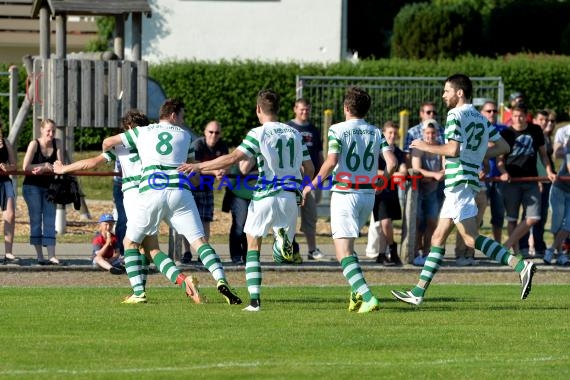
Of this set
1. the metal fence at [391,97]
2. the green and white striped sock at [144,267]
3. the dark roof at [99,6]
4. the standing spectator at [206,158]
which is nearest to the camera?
the green and white striped sock at [144,267]

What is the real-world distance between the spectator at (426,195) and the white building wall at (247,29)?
22418 mm

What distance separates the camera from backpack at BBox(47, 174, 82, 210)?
56.6 feet

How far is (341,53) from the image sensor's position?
41.6 metres

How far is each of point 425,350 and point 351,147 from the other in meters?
3.07

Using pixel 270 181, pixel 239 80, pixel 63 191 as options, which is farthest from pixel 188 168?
pixel 239 80

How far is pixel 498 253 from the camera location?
1367 cm

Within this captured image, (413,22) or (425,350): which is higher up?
(413,22)

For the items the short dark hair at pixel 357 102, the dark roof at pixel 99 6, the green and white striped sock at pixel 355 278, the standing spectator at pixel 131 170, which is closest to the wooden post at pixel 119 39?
the dark roof at pixel 99 6

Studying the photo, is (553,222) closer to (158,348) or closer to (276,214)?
(276,214)

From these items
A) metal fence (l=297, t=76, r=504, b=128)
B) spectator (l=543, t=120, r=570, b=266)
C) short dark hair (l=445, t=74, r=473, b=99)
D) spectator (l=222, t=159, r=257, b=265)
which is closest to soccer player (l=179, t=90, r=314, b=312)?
short dark hair (l=445, t=74, r=473, b=99)

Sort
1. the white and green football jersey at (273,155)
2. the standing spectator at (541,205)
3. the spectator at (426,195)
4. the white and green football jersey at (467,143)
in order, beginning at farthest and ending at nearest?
the standing spectator at (541,205) → the spectator at (426,195) → the white and green football jersey at (467,143) → the white and green football jersey at (273,155)

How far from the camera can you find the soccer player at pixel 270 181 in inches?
509

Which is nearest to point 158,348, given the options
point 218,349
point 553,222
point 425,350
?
point 218,349

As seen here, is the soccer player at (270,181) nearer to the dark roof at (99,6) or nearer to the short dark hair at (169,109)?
the short dark hair at (169,109)
